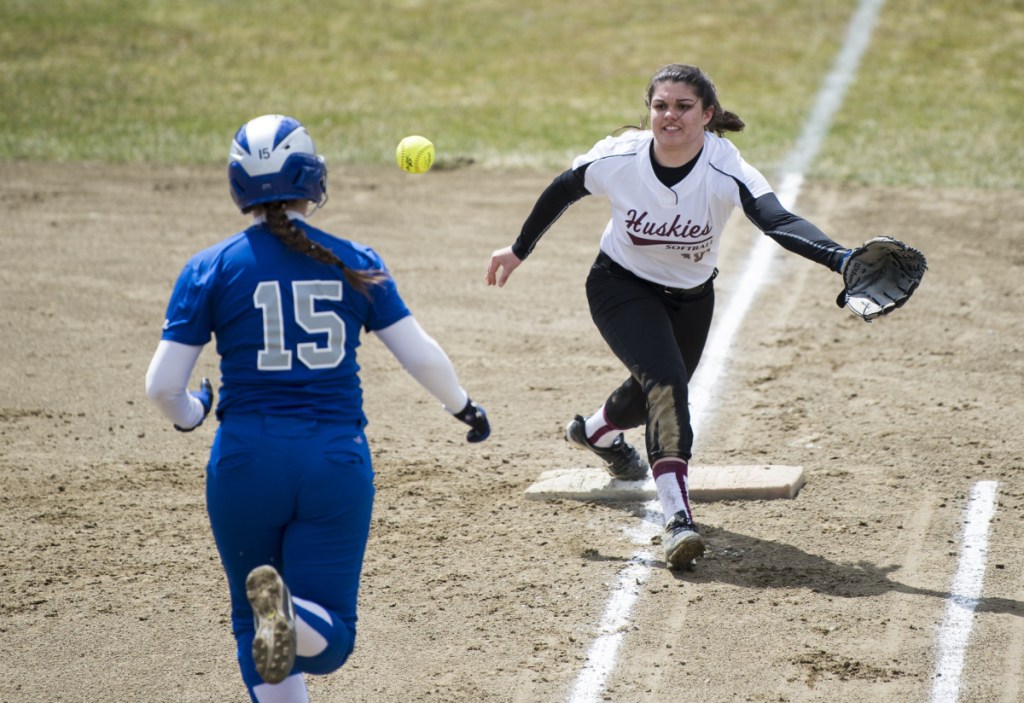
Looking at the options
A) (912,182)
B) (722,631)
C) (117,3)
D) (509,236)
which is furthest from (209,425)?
(117,3)

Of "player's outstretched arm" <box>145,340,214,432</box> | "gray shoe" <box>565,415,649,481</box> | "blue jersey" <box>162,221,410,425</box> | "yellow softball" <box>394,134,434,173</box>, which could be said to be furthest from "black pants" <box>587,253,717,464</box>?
"player's outstretched arm" <box>145,340,214,432</box>

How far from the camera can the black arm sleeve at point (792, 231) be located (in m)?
5.30

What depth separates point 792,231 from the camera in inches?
214

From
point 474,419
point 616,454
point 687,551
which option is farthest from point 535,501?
point 474,419

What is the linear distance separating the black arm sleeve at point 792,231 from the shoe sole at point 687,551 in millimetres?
1267

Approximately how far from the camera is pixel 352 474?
12.8 feet

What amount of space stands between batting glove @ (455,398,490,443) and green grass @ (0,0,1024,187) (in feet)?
32.2

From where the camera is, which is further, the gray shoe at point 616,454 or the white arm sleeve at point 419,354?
the gray shoe at point 616,454

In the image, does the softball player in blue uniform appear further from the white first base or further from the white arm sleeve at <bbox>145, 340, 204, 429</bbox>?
the white first base

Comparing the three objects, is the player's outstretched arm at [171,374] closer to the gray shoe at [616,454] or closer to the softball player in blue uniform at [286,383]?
the softball player in blue uniform at [286,383]

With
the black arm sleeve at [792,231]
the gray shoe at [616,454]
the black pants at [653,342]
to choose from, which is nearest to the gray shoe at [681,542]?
the black pants at [653,342]

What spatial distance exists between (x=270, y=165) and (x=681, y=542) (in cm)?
253

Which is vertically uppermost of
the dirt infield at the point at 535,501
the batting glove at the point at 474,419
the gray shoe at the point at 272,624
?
the batting glove at the point at 474,419

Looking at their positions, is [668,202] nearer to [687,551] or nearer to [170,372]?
[687,551]
